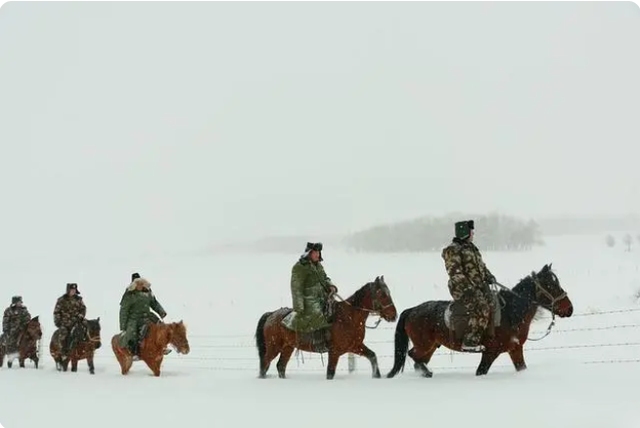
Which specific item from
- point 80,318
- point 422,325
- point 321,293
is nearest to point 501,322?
point 422,325

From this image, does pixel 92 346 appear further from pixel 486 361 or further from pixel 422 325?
pixel 486 361

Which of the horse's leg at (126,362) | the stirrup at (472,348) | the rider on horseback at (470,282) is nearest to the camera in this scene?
the rider on horseback at (470,282)

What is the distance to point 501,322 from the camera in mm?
8422

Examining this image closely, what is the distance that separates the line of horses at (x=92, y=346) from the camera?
10.9 metres

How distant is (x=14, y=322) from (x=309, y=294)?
9.15 metres

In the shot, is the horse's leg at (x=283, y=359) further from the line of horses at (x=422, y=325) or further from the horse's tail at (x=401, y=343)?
the horse's tail at (x=401, y=343)

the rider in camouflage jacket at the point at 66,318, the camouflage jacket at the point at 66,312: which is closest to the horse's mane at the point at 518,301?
the rider in camouflage jacket at the point at 66,318

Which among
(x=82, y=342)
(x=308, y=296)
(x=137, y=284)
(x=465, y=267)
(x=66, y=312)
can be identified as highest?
(x=465, y=267)

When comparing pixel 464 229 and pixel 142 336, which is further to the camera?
pixel 142 336

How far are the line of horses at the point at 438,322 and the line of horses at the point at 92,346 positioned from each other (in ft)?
7.54

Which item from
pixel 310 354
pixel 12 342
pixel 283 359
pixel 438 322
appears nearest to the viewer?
pixel 438 322

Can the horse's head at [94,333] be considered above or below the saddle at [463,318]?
below

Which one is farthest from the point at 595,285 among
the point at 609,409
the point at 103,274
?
the point at 103,274

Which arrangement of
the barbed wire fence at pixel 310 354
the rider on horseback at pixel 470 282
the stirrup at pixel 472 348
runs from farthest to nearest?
1. the barbed wire fence at pixel 310 354
2. the stirrup at pixel 472 348
3. the rider on horseback at pixel 470 282
